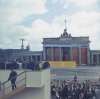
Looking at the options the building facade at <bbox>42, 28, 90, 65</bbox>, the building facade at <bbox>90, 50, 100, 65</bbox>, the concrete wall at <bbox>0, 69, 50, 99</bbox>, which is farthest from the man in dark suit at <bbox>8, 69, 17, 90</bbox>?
the building facade at <bbox>90, 50, 100, 65</bbox>

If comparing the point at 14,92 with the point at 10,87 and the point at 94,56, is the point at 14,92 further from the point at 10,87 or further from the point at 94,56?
the point at 94,56

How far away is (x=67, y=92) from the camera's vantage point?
19281mm

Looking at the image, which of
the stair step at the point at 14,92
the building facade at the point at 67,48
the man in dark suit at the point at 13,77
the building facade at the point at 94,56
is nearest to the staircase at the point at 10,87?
the stair step at the point at 14,92

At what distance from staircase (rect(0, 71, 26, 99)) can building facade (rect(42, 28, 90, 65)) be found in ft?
173

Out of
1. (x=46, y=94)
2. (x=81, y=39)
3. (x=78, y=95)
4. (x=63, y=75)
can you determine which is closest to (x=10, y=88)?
(x=46, y=94)

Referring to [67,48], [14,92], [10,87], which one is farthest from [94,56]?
[14,92]

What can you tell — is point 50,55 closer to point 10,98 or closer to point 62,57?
point 62,57

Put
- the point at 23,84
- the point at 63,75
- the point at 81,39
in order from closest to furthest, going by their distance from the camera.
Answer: the point at 23,84
the point at 63,75
the point at 81,39

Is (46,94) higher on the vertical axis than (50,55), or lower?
lower

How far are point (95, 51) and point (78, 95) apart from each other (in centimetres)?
5257

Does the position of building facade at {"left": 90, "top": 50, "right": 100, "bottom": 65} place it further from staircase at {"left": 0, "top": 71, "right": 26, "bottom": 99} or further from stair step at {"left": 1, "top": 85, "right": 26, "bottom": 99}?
stair step at {"left": 1, "top": 85, "right": 26, "bottom": 99}

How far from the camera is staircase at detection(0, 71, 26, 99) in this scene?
16.4 meters

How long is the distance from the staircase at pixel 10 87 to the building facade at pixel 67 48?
173 ft

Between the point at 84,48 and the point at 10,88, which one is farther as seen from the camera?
the point at 84,48
